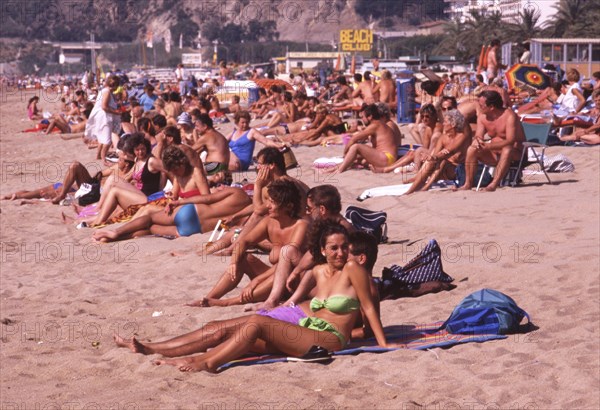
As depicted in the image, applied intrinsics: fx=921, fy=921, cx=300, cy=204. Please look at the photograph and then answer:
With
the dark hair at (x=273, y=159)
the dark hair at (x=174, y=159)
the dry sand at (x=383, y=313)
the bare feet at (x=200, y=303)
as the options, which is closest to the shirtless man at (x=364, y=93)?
the dry sand at (x=383, y=313)

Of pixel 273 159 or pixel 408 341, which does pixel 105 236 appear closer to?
pixel 273 159

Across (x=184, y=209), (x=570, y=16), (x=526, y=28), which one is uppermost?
(x=570, y=16)

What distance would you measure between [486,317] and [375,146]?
661 cm

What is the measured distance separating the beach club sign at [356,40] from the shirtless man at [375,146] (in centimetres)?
8247

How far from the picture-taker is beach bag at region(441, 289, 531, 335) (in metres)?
5.05

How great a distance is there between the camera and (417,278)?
20.4 ft

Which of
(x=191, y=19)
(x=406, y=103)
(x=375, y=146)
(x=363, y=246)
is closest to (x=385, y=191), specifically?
(x=375, y=146)

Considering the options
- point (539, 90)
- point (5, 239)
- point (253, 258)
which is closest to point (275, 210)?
point (253, 258)

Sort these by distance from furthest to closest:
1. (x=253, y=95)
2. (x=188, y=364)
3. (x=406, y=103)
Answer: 1. (x=253, y=95)
2. (x=406, y=103)
3. (x=188, y=364)

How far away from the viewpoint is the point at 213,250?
756cm

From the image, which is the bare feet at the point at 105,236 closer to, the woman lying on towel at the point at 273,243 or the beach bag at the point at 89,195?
the beach bag at the point at 89,195

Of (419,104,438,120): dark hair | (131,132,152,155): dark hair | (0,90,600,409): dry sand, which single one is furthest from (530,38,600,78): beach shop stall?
(131,132,152,155): dark hair

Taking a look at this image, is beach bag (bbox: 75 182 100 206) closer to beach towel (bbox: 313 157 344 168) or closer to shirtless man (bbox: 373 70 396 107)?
beach towel (bbox: 313 157 344 168)

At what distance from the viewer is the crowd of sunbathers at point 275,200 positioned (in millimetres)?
4848
